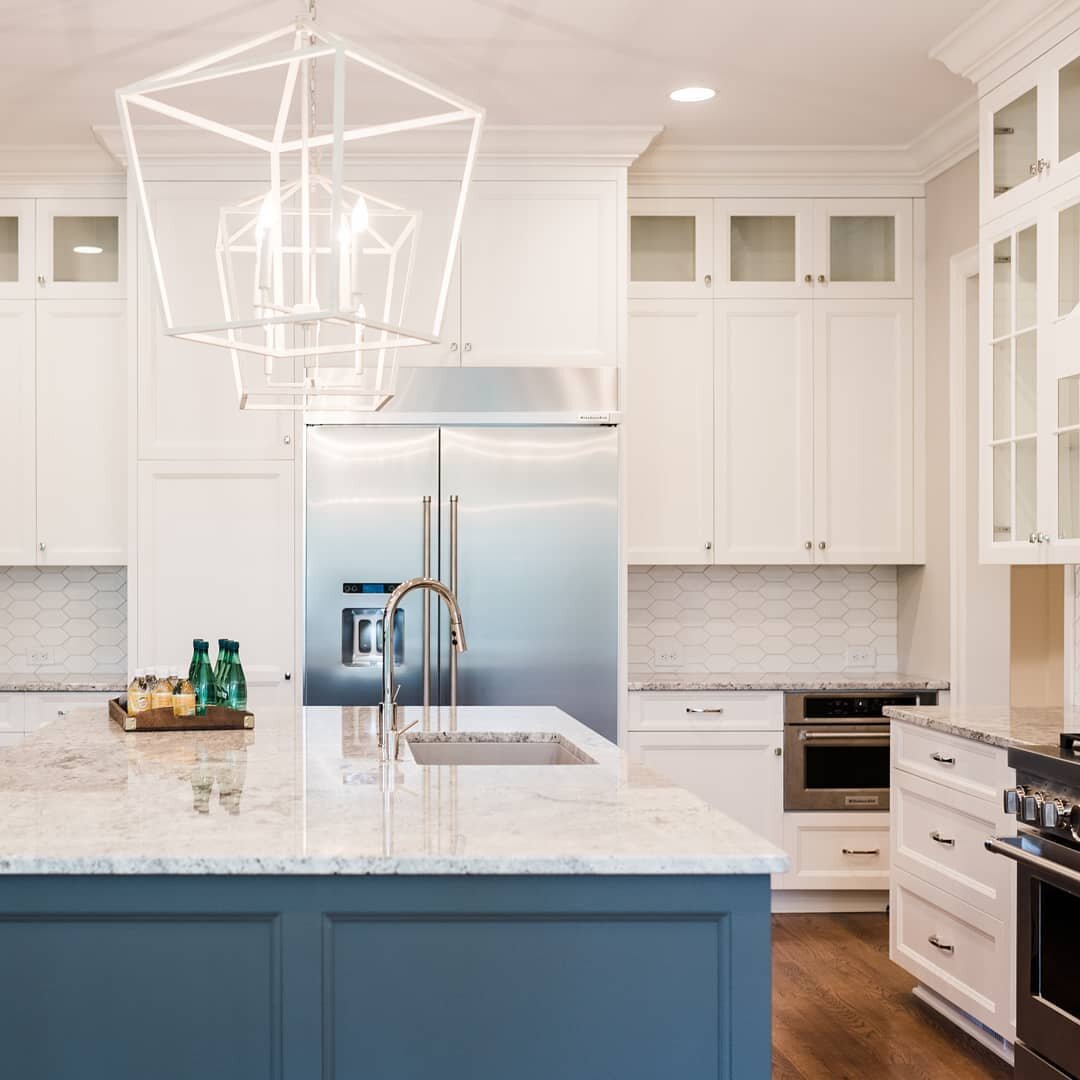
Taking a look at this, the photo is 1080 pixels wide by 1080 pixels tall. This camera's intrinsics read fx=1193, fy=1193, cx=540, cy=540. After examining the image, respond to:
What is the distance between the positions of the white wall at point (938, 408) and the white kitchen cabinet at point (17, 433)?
3.41 meters

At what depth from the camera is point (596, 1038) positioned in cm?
167

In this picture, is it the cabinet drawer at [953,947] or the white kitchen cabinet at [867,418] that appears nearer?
the cabinet drawer at [953,947]

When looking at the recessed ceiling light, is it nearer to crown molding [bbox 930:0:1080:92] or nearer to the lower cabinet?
crown molding [bbox 930:0:1080:92]

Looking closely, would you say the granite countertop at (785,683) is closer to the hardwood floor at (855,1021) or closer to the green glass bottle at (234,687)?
the hardwood floor at (855,1021)

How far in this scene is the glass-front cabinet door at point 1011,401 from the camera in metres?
3.21

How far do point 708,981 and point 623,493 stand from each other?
8.92 ft

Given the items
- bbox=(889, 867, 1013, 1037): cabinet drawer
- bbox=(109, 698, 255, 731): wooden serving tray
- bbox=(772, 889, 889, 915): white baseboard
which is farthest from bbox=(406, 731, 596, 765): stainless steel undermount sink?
bbox=(772, 889, 889, 915): white baseboard

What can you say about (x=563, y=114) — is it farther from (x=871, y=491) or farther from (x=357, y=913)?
(x=357, y=913)

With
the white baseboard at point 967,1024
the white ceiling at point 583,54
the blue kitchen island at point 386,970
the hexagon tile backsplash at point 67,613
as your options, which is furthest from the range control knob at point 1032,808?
the hexagon tile backsplash at point 67,613

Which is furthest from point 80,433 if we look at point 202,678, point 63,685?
point 202,678

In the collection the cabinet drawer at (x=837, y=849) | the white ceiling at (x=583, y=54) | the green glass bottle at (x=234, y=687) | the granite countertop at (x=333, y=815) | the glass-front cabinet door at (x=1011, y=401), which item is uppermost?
the white ceiling at (x=583, y=54)

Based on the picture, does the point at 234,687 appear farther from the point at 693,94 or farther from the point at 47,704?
the point at 693,94

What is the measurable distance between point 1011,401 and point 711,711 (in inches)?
64.2

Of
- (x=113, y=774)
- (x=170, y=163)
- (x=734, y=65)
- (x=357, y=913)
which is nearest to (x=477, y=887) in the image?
(x=357, y=913)
